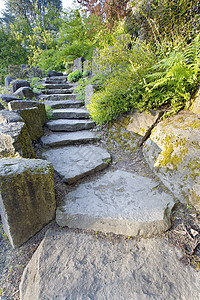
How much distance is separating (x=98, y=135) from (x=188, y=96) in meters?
1.84

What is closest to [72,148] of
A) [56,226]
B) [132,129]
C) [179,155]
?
[132,129]

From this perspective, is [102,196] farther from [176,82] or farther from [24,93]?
[24,93]

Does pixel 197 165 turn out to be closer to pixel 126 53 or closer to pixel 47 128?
pixel 126 53

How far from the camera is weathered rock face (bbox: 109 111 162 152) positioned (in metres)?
2.91

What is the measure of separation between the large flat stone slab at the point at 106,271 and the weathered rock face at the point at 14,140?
1.10 meters

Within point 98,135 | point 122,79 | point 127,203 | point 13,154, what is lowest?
point 127,203

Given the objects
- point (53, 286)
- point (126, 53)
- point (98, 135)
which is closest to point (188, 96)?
point (126, 53)

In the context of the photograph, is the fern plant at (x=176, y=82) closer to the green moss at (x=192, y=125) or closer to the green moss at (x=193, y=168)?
the green moss at (x=192, y=125)

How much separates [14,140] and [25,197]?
2.61 ft

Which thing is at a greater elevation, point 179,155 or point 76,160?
point 179,155

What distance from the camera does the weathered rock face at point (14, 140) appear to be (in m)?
1.96

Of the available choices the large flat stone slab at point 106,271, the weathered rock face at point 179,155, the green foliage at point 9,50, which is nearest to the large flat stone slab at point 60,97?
the weathered rock face at point 179,155

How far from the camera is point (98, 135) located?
Answer: 3477mm

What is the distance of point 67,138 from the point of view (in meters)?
3.27
